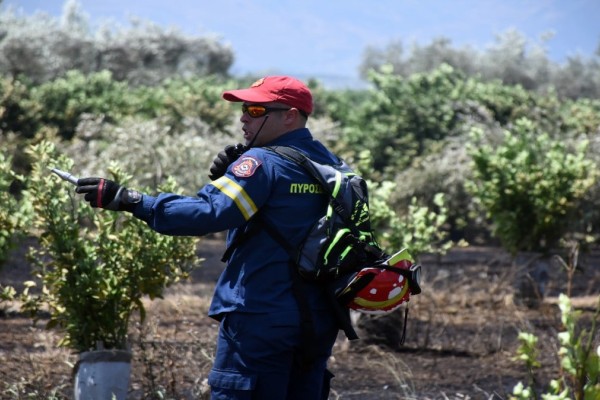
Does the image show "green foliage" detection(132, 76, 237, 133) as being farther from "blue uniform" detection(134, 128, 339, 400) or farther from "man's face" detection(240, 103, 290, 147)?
"blue uniform" detection(134, 128, 339, 400)

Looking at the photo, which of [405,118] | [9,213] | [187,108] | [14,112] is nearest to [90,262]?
[9,213]

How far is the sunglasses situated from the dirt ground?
1.59 metres

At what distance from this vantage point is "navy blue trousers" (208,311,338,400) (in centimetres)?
382

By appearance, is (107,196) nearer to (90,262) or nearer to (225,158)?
(225,158)

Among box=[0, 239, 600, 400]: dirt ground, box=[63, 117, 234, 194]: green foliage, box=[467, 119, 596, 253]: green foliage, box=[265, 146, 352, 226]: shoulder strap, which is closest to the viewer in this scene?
box=[265, 146, 352, 226]: shoulder strap

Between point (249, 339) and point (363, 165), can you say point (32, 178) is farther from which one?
point (363, 165)

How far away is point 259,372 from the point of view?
151 inches

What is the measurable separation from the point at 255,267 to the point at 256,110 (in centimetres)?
61

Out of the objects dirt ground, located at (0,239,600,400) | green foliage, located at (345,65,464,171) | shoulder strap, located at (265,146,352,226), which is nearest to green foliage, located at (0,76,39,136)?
green foliage, located at (345,65,464,171)

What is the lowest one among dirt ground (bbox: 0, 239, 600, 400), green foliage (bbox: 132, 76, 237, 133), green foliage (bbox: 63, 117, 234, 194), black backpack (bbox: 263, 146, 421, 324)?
dirt ground (bbox: 0, 239, 600, 400)

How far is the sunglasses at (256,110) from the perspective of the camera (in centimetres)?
406

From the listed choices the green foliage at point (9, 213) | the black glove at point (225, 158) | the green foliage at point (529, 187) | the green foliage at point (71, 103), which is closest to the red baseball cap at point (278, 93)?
the black glove at point (225, 158)

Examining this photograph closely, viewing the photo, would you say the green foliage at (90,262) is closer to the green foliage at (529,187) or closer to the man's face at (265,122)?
the man's face at (265,122)

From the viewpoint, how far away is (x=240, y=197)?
3.79 metres
